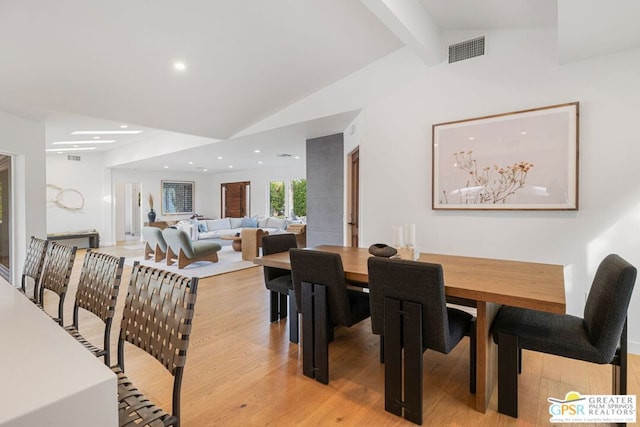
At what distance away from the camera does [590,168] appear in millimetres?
2578

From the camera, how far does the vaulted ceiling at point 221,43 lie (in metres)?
2.40

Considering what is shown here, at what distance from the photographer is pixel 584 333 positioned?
5.71 feet

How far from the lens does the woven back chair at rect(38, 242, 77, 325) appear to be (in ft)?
6.76

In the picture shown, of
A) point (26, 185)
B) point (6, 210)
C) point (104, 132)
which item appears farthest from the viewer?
point (104, 132)

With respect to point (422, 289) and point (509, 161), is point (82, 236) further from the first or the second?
point (509, 161)

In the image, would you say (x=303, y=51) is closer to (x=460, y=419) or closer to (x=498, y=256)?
(x=498, y=256)

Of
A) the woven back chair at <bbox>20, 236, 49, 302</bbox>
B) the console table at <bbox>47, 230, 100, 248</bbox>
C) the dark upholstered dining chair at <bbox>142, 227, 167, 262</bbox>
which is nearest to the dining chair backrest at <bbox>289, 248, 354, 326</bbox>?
the woven back chair at <bbox>20, 236, 49, 302</bbox>

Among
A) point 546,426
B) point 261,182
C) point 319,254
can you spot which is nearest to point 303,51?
point 319,254

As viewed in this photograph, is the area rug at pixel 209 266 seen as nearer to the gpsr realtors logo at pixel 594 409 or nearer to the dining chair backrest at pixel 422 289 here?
the dining chair backrest at pixel 422 289

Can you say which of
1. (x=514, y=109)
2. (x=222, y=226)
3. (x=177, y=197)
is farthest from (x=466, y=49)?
(x=177, y=197)

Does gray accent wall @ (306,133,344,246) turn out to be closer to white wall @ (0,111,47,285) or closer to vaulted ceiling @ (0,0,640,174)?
vaulted ceiling @ (0,0,640,174)

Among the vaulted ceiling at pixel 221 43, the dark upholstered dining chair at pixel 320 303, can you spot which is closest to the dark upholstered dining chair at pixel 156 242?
the vaulted ceiling at pixel 221 43

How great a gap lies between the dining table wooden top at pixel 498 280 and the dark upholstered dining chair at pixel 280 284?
1.14 feet

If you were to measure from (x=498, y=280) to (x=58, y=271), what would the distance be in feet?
9.09
